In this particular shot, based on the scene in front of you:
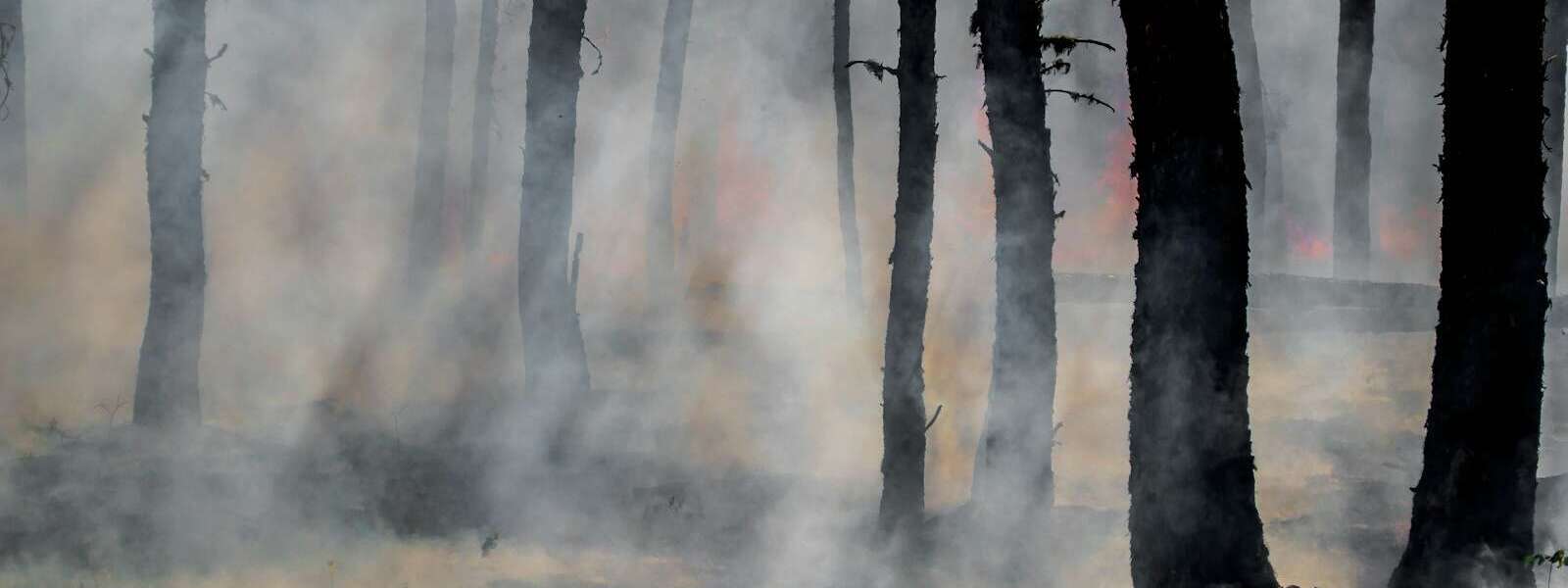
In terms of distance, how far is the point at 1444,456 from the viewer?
6.78m

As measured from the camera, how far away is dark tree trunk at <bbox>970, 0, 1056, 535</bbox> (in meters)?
9.36

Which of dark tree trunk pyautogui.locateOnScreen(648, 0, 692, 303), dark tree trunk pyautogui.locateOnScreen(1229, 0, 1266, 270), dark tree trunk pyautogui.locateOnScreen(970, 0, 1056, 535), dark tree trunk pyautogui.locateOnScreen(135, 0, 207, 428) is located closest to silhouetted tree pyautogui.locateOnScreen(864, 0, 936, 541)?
dark tree trunk pyautogui.locateOnScreen(970, 0, 1056, 535)

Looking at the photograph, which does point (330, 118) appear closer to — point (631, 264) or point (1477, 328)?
point (631, 264)

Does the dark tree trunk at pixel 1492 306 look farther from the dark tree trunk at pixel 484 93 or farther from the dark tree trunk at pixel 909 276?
the dark tree trunk at pixel 484 93

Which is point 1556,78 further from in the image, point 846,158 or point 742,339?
point 742,339

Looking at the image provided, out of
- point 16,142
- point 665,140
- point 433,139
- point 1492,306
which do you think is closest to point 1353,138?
point 665,140

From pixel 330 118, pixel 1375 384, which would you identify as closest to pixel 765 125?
pixel 330 118

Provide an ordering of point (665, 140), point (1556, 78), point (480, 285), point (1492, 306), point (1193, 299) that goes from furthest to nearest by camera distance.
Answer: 1. point (665, 140)
2. point (480, 285)
3. point (1556, 78)
4. point (1492, 306)
5. point (1193, 299)

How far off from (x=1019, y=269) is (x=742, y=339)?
1200 cm

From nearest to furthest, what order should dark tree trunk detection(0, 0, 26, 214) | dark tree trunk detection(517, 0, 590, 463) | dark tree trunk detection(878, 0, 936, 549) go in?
dark tree trunk detection(878, 0, 936, 549) → dark tree trunk detection(517, 0, 590, 463) → dark tree trunk detection(0, 0, 26, 214)

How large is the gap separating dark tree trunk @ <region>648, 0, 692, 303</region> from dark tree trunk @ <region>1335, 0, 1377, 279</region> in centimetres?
1105

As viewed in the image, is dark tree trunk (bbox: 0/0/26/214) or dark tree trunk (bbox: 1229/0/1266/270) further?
dark tree trunk (bbox: 1229/0/1266/270)

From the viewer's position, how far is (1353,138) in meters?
22.2

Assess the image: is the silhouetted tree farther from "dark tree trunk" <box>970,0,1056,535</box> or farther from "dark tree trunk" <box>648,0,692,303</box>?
"dark tree trunk" <box>648,0,692,303</box>
